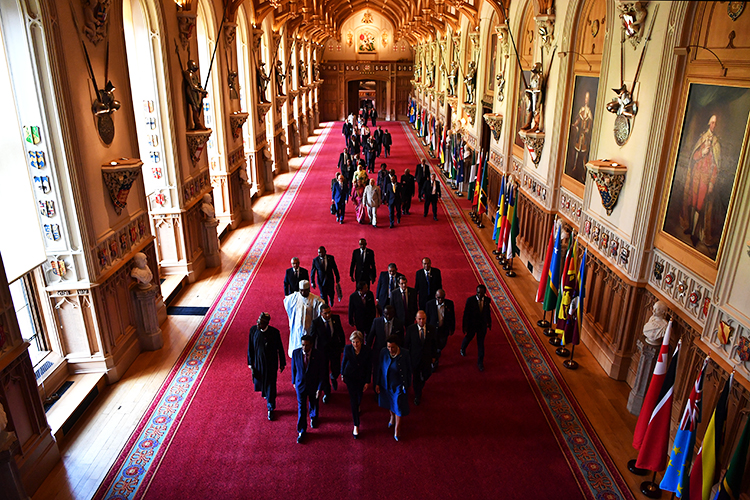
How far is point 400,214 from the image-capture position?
13.5 meters

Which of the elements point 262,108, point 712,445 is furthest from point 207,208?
point 712,445

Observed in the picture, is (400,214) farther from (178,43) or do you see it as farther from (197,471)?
(197,471)

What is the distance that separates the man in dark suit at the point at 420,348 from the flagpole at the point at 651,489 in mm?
2449

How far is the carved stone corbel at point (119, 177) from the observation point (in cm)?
662

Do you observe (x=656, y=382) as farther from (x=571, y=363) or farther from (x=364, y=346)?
(x=364, y=346)

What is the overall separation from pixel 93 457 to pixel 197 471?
1165mm

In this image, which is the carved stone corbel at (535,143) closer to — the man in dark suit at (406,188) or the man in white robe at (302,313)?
the man in dark suit at (406,188)

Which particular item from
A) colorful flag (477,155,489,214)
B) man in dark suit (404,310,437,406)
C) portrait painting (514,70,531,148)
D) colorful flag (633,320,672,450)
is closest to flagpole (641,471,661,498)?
colorful flag (633,320,672,450)

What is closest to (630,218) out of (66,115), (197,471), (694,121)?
(694,121)

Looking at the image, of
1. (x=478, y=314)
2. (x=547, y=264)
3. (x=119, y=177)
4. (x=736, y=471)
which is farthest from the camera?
(x=547, y=264)

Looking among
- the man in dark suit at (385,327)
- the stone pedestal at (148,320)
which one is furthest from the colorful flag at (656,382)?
the stone pedestal at (148,320)

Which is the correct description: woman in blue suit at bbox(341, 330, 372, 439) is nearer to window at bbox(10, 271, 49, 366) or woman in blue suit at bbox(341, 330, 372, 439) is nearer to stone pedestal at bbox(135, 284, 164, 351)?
stone pedestal at bbox(135, 284, 164, 351)

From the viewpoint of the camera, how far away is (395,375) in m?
5.48

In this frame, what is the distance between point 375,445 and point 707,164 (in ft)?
14.4
